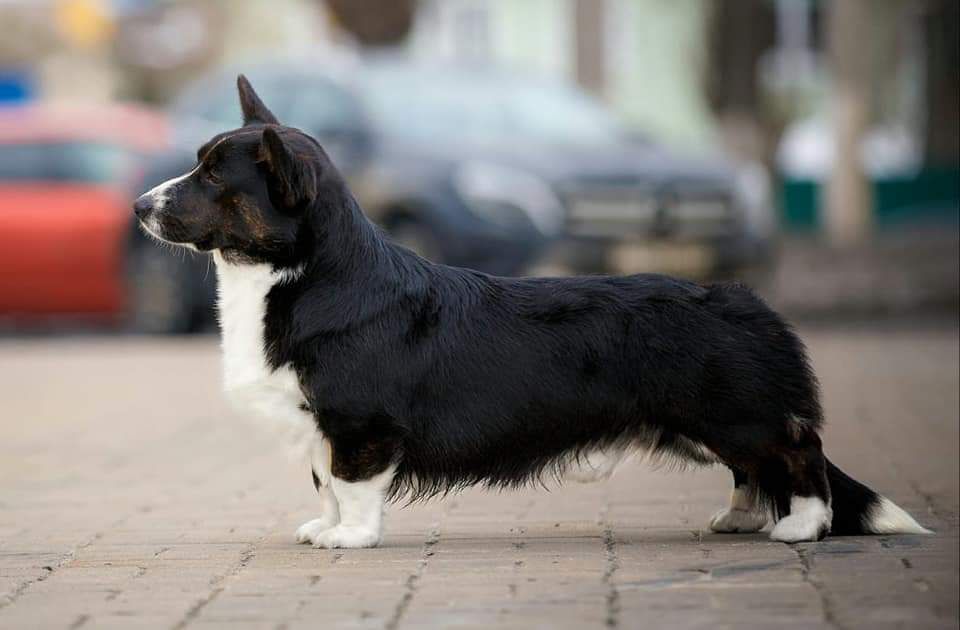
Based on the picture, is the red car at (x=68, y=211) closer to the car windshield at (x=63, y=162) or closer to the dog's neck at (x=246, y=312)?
the car windshield at (x=63, y=162)

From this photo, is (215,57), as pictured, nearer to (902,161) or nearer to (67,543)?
(902,161)

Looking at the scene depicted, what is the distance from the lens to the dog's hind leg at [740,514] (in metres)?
5.92

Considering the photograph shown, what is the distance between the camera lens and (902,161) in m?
44.2

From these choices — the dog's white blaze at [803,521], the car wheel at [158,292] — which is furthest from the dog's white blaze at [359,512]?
the car wheel at [158,292]

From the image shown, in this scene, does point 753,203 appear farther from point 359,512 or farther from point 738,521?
point 359,512

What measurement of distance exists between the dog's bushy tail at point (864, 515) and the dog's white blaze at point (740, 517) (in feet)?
0.79

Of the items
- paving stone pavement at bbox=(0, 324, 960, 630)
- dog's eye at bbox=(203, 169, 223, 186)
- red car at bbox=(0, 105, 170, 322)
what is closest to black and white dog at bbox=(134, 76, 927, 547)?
dog's eye at bbox=(203, 169, 223, 186)

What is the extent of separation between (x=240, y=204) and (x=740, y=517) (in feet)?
5.98

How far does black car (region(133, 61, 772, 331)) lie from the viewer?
13.4 metres

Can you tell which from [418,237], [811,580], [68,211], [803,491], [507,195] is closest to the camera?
[811,580]

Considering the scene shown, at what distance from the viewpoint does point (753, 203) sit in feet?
47.4

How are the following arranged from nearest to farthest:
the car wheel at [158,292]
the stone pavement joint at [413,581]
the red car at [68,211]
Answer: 1. the stone pavement joint at [413,581]
2. the car wheel at [158,292]
3. the red car at [68,211]

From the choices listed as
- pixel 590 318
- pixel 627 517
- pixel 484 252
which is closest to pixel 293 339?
pixel 590 318

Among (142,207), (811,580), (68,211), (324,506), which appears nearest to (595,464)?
(324,506)
